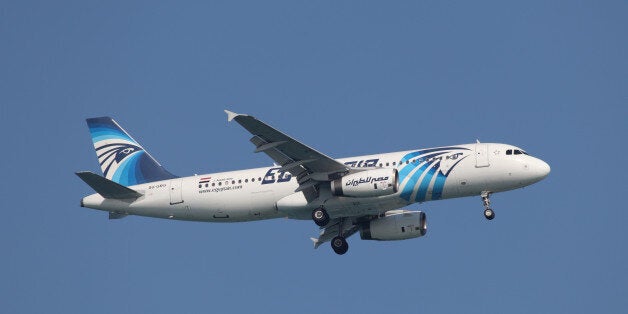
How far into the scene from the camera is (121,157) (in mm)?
62906

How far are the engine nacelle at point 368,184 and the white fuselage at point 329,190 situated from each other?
784mm

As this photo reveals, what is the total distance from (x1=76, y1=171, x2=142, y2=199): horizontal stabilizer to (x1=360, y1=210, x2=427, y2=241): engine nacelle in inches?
531

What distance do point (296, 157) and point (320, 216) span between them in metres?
3.56

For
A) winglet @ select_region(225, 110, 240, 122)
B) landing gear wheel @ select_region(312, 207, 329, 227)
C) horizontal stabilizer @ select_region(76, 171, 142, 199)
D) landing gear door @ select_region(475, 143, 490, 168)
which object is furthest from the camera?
horizontal stabilizer @ select_region(76, 171, 142, 199)

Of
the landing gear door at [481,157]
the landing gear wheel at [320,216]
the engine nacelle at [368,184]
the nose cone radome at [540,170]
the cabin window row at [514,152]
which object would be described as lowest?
the landing gear wheel at [320,216]

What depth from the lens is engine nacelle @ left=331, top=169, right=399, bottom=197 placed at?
2076 inches

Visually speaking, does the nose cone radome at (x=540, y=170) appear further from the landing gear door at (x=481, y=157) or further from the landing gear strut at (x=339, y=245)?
the landing gear strut at (x=339, y=245)

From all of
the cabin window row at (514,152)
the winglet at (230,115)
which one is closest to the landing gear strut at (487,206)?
the cabin window row at (514,152)

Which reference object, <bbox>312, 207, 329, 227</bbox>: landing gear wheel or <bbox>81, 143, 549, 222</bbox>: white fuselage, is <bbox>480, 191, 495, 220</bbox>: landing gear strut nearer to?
<bbox>81, 143, 549, 222</bbox>: white fuselage

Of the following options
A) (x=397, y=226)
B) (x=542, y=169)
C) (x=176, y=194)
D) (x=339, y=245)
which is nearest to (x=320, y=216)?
(x=339, y=245)

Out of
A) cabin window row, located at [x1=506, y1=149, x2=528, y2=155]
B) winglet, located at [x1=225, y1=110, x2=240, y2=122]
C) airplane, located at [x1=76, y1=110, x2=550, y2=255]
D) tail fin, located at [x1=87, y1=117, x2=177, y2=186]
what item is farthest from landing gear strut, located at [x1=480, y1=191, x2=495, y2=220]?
tail fin, located at [x1=87, y1=117, x2=177, y2=186]

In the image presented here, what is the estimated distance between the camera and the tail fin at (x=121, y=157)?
60812 mm

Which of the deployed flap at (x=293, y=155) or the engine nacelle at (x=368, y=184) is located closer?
the deployed flap at (x=293, y=155)

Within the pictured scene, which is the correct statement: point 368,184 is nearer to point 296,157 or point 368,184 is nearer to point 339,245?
point 296,157
